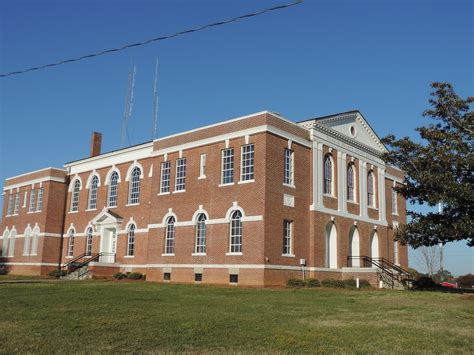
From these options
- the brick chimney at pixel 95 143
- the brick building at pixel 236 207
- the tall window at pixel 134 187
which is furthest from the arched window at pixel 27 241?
the tall window at pixel 134 187

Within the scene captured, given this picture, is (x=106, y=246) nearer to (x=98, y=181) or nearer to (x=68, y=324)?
(x=98, y=181)

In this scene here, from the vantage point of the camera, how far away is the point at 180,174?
3459 centimetres

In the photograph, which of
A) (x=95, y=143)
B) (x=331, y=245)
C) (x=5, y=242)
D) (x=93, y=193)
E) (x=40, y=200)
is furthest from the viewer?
(x=5, y=242)

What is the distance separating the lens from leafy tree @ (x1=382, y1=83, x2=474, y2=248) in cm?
2328

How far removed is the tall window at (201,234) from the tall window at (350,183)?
401 inches

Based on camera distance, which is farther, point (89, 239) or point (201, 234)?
point (89, 239)

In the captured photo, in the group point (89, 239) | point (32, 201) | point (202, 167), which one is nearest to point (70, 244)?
point (89, 239)

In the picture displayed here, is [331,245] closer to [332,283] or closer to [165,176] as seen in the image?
[332,283]

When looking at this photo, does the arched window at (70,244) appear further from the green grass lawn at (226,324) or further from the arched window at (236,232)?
the green grass lawn at (226,324)

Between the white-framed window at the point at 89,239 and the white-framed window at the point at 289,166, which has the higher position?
the white-framed window at the point at 289,166

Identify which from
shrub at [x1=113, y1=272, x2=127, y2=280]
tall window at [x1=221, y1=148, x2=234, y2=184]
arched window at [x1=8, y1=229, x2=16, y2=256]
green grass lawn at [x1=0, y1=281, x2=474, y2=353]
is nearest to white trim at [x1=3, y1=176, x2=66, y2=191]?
arched window at [x1=8, y1=229, x2=16, y2=256]

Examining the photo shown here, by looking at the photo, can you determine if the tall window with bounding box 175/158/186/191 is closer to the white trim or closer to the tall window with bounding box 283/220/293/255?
the tall window with bounding box 283/220/293/255

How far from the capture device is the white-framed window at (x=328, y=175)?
109ft

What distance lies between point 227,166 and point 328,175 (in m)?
6.87
